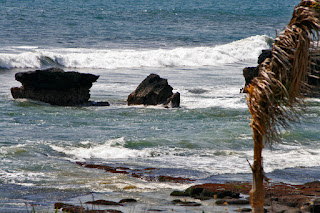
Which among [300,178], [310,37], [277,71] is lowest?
[300,178]

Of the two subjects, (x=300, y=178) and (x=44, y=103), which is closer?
(x=300, y=178)

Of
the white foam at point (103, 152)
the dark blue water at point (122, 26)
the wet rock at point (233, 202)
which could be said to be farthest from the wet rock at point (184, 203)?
the dark blue water at point (122, 26)

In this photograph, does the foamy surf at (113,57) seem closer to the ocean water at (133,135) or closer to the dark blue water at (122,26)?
the ocean water at (133,135)

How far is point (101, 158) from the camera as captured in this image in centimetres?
1178

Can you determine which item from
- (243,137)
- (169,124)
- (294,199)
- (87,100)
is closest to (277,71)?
(294,199)

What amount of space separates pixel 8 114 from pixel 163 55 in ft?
67.4

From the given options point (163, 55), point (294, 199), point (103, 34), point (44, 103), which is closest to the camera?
point (294, 199)

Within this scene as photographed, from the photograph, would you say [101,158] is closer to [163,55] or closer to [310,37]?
[310,37]

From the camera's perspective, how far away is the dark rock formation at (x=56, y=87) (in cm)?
1822

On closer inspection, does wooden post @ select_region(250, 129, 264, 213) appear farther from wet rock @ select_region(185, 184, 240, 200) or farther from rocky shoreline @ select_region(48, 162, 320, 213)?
wet rock @ select_region(185, 184, 240, 200)

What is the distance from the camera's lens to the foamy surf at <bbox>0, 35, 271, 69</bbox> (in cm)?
3194

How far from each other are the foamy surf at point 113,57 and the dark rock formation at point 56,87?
11725 millimetres

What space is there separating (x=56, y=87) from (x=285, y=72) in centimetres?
1563

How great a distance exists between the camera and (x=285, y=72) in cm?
347
